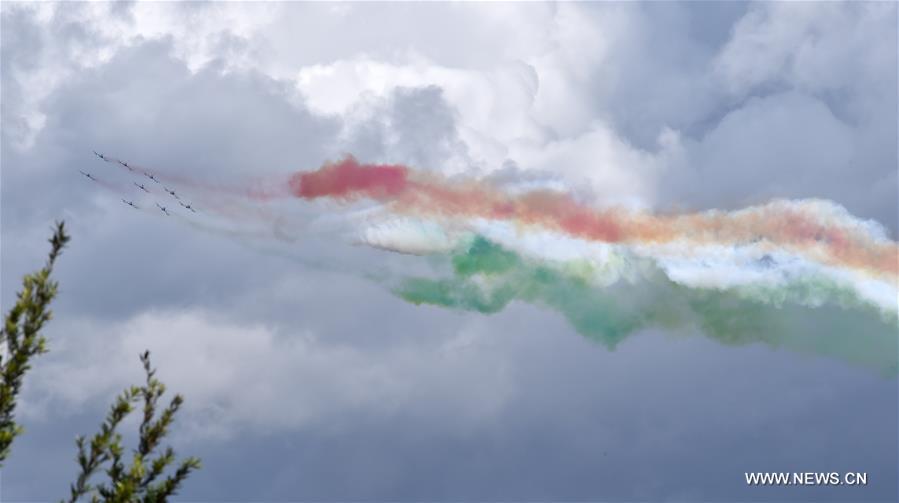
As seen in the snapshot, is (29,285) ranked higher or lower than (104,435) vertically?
higher

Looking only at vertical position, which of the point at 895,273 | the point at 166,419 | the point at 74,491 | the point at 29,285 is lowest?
the point at 74,491

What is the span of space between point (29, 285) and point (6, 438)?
22.7 ft

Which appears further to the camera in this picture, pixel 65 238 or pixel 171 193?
pixel 171 193

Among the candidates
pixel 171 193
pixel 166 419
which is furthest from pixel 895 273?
pixel 166 419

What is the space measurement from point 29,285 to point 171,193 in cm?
6705

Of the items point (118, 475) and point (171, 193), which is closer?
point (118, 475)

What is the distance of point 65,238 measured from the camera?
62.1m

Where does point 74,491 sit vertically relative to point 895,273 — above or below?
below

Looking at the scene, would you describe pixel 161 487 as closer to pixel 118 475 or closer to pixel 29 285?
pixel 118 475

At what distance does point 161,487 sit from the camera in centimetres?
6081

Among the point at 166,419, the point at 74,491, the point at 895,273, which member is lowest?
the point at 74,491

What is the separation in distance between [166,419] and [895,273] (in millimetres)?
78889

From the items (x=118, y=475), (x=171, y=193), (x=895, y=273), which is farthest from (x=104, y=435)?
(x=895, y=273)

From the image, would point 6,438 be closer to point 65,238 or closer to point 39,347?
point 39,347
